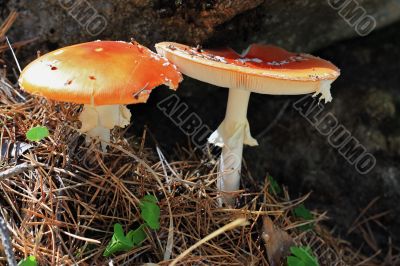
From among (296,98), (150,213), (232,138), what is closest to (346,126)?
(296,98)

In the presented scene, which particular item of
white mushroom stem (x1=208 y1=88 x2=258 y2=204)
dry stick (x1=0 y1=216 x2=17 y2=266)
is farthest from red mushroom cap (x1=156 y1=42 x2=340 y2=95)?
dry stick (x1=0 y1=216 x2=17 y2=266)

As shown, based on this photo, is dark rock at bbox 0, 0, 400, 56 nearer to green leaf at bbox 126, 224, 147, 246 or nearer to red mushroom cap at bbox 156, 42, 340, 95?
red mushroom cap at bbox 156, 42, 340, 95

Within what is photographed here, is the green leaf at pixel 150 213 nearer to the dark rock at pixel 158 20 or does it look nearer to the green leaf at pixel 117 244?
the green leaf at pixel 117 244

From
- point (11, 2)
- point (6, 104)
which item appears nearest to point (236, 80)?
point (6, 104)

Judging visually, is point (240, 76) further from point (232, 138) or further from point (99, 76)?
point (99, 76)

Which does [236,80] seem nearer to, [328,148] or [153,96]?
[153,96]

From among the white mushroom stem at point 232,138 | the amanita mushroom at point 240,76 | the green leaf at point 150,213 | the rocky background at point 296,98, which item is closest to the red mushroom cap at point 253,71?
the amanita mushroom at point 240,76
